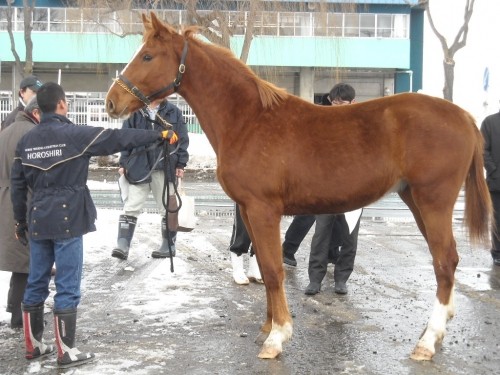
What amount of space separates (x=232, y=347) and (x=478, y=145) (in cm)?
250

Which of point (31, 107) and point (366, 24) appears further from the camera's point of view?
point (366, 24)

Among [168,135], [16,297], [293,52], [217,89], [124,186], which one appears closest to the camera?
[168,135]

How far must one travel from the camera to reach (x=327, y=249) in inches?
277

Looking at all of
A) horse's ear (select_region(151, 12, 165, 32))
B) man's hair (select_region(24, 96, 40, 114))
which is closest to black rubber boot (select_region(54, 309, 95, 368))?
man's hair (select_region(24, 96, 40, 114))

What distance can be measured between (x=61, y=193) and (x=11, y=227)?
1.04 metres

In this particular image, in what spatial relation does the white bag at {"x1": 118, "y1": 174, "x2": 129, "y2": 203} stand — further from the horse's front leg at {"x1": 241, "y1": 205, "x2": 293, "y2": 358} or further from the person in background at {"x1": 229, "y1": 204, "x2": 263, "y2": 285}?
the horse's front leg at {"x1": 241, "y1": 205, "x2": 293, "y2": 358}

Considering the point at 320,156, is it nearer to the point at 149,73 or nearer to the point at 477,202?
the point at 477,202

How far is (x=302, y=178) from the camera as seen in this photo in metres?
4.99

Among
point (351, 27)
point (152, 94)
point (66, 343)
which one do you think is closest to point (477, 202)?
point (152, 94)

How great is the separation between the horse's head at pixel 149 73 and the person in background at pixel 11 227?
0.87 meters

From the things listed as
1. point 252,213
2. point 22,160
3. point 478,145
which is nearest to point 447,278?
point 478,145

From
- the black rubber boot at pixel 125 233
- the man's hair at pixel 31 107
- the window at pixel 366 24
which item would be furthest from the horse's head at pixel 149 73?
the window at pixel 366 24

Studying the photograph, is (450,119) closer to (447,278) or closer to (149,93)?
(447,278)

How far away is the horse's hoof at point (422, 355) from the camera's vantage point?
4.75m
